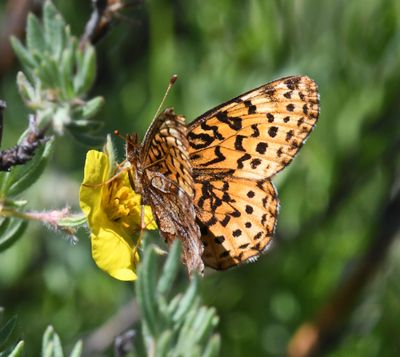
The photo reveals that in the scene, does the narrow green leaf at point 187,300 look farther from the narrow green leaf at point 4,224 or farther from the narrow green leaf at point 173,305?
the narrow green leaf at point 4,224

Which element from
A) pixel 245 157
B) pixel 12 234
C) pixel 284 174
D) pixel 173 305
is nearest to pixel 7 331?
pixel 12 234

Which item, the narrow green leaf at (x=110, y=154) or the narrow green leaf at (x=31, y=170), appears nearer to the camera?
the narrow green leaf at (x=31, y=170)

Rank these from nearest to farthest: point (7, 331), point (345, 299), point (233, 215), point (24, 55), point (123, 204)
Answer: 1. point (7, 331)
2. point (24, 55)
3. point (123, 204)
4. point (233, 215)
5. point (345, 299)

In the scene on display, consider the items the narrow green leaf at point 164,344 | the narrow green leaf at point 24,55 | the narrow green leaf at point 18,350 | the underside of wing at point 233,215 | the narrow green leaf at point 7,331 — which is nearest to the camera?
the narrow green leaf at point 164,344

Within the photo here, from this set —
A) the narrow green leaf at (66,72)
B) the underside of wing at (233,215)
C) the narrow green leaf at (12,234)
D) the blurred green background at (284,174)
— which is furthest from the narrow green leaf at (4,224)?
the blurred green background at (284,174)

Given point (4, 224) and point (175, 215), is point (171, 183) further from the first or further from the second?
point (4, 224)

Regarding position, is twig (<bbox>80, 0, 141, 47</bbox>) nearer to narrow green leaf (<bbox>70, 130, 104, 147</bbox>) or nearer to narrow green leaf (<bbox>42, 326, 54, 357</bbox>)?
narrow green leaf (<bbox>70, 130, 104, 147</bbox>)
